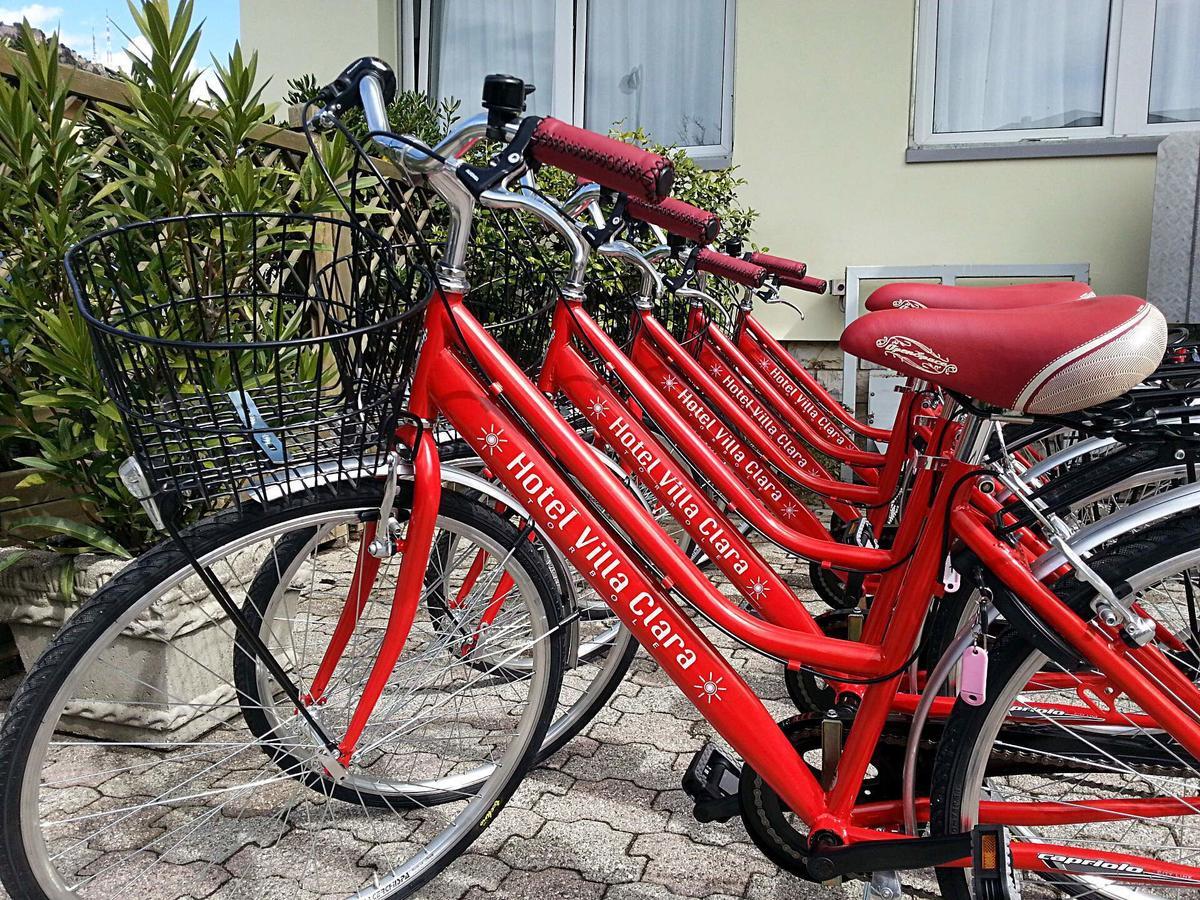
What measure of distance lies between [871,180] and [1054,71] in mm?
1047

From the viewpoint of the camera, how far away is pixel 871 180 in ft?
16.5

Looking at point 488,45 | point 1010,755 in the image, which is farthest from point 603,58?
point 1010,755

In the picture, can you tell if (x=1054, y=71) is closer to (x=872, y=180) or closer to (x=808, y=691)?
(x=872, y=180)

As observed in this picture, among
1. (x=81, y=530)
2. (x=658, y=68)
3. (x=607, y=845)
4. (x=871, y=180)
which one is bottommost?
(x=607, y=845)

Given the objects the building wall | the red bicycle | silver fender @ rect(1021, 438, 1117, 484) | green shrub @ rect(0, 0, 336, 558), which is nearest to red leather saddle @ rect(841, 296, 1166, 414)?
the red bicycle

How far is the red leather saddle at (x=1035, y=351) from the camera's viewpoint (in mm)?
1264

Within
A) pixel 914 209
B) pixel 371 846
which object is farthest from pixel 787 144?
pixel 371 846

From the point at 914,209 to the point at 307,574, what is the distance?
401cm

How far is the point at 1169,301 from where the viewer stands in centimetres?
436

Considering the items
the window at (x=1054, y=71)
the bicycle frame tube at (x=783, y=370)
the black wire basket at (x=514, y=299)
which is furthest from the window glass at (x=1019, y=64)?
the black wire basket at (x=514, y=299)

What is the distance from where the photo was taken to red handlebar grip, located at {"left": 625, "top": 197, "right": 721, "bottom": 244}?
211 cm

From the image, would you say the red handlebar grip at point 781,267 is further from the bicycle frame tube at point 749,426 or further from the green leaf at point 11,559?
the green leaf at point 11,559

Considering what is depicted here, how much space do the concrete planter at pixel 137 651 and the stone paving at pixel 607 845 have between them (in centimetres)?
39

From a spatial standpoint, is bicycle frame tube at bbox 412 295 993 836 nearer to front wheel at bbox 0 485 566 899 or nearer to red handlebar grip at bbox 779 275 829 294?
front wheel at bbox 0 485 566 899
